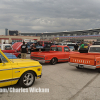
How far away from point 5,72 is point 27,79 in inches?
38.4

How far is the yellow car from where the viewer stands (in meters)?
4.44

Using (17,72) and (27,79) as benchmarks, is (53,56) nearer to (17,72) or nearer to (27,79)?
(27,79)

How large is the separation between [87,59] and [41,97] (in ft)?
14.2

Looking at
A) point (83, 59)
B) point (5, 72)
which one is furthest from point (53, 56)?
point (5, 72)

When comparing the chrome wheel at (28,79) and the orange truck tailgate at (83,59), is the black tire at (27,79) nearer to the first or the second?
the chrome wheel at (28,79)

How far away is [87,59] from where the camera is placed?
768cm

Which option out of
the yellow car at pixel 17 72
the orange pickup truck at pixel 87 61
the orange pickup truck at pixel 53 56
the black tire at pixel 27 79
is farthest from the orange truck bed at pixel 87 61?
the black tire at pixel 27 79

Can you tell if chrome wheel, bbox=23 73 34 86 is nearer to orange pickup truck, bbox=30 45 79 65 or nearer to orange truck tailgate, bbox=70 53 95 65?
orange truck tailgate, bbox=70 53 95 65

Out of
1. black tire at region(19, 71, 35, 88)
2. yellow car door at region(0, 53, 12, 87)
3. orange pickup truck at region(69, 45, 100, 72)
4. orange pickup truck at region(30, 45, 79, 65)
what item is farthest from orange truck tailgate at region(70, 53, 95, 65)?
yellow car door at region(0, 53, 12, 87)

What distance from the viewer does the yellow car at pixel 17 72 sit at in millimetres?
4438

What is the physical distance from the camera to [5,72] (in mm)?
4414

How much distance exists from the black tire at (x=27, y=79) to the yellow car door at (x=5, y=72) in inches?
18.0

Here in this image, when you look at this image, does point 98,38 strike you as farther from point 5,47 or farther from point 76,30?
point 5,47

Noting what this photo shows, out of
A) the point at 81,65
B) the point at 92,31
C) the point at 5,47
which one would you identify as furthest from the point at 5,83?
the point at 92,31
